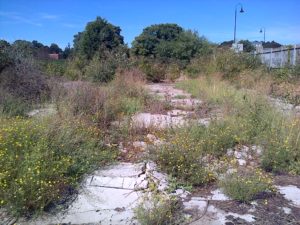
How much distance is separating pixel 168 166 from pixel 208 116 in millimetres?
2527

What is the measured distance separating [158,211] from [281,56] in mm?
15318

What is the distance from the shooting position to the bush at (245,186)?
3746mm

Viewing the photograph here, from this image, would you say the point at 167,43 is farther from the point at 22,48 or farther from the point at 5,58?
→ the point at 5,58

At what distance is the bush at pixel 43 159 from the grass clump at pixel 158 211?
0.95 m

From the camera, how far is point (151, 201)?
3.50 meters

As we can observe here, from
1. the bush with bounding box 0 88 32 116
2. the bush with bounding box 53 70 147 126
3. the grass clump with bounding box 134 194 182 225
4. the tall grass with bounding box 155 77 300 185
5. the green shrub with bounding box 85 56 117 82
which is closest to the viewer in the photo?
the grass clump with bounding box 134 194 182 225

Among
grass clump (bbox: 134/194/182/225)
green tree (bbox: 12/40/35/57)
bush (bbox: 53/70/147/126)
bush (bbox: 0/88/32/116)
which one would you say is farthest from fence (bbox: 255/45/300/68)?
grass clump (bbox: 134/194/182/225)

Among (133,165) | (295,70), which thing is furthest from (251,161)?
(295,70)

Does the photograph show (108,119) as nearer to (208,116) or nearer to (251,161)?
(208,116)

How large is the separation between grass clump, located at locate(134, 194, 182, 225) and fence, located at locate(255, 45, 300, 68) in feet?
40.2

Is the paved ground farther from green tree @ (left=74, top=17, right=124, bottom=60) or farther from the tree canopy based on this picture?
green tree @ (left=74, top=17, right=124, bottom=60)

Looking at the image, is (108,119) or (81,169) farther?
(108,119)

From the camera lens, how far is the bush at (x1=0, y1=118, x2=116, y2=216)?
3426 millimetres

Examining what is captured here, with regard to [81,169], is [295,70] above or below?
above
